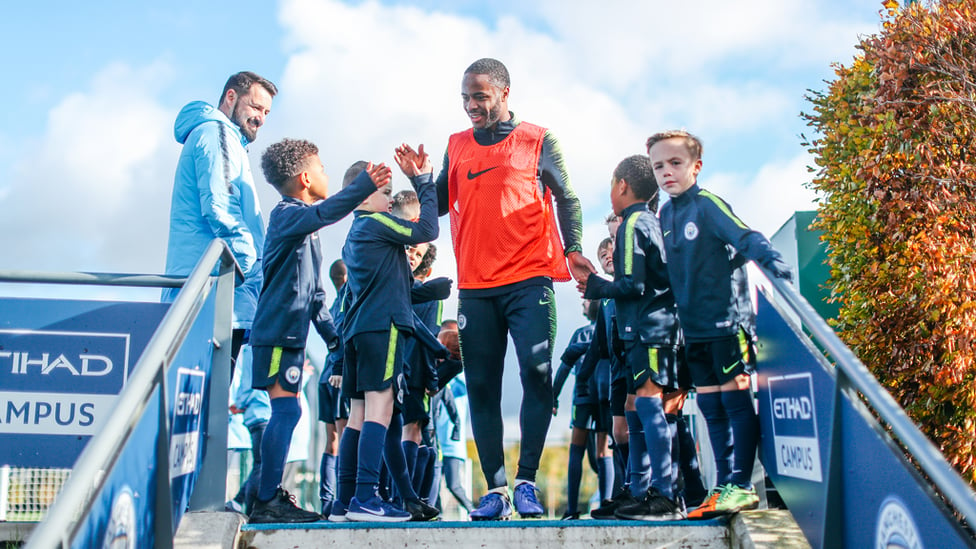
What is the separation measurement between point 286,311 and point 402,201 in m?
2.33

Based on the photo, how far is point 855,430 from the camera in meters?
3.13

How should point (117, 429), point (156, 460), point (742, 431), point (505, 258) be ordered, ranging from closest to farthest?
point (117, 429), point (156, 460), point (742, 431), point (505, 258)

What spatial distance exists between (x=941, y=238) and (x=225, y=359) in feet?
13.8

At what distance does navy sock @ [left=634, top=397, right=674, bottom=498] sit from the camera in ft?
13.9

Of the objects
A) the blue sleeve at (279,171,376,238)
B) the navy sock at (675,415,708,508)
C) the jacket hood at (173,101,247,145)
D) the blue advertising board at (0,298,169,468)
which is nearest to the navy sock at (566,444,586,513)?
the navy sock at (675,415,708,508)

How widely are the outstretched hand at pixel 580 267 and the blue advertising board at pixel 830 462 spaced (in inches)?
36.0

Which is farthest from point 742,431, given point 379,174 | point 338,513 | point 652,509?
point 379,174

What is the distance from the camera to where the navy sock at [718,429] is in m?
4.25

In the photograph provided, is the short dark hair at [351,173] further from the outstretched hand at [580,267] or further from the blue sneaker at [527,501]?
the blue sneaker at [527,501]

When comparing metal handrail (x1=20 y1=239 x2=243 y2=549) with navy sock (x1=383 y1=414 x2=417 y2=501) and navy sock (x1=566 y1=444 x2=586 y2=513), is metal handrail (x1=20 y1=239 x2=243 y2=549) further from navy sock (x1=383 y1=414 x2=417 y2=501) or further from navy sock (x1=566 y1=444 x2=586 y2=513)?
navy sock (x1=566 y1=444 x2=586 y2=513)

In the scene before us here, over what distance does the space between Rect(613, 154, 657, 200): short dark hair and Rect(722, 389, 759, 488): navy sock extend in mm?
1344

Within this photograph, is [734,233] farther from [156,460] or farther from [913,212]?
[156,460]

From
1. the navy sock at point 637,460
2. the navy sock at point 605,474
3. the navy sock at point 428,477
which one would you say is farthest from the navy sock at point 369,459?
the navy sock at point 605,474

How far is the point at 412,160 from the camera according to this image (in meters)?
4.64
